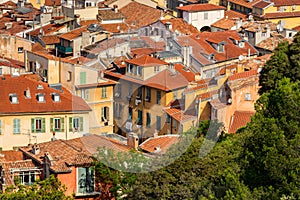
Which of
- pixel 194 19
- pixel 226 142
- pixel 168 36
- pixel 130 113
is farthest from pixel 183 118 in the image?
pixel 194 19

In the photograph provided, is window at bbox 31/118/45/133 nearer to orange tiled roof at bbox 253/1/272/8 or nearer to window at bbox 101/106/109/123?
window at bbox 101/106/109/123

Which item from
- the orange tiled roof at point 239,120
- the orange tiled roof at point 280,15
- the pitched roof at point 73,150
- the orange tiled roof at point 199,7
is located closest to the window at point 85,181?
the pitched roof at point 73,150

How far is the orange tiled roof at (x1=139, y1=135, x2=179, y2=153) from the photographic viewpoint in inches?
909

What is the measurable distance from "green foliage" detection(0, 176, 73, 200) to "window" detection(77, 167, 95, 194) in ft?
2.68

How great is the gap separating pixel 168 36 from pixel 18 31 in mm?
7880

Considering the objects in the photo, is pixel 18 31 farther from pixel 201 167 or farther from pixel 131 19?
pixel 201 167

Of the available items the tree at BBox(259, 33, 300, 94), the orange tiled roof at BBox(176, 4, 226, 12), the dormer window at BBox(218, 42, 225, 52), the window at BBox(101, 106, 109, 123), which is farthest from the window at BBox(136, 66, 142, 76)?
the orange tiled roof at BBox(176, 4, 226, 12)

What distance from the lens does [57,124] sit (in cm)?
2748

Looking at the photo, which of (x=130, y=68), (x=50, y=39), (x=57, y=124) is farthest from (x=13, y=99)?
(x=50, y=39)

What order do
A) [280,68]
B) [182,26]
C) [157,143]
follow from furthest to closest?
[182,26], [280,68], [157,143]

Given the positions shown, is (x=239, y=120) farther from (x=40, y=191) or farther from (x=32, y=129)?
(x=40, y=191)

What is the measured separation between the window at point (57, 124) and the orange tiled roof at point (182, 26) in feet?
47.1

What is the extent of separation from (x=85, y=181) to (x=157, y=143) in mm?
3253

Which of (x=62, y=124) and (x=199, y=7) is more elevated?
(x=199, y=7)
